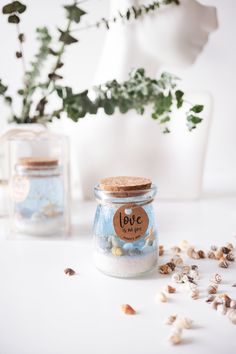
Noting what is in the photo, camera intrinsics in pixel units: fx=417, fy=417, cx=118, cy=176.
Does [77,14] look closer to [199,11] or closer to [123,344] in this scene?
[199,11]

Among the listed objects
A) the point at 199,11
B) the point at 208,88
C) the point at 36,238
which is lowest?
the point at 36,238

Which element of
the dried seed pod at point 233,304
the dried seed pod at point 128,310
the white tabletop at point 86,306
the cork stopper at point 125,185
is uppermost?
A: the cork stopper at point 125,185

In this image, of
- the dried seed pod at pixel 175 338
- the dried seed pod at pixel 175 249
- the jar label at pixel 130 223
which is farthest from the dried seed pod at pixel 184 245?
the dried seed pod at pixel 175 338

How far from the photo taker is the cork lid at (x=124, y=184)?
1.53ft

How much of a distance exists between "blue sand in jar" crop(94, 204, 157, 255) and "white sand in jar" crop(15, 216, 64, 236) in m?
0.16

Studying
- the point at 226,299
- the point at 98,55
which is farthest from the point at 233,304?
the point at 98,55

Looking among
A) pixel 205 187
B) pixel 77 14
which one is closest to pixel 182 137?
pixel 205 187

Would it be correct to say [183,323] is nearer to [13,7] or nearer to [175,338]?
[175,338]

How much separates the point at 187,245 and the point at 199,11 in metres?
0.42

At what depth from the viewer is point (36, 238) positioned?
624 millimetres

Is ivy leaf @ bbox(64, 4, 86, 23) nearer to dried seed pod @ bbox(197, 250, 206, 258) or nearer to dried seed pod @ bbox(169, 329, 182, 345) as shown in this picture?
dried seed pod @ bbox(197, 250, 206, 258)

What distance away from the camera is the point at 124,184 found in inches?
18.9

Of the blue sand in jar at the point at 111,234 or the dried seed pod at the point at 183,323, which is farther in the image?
the blue sand in jar at the point at 111,234

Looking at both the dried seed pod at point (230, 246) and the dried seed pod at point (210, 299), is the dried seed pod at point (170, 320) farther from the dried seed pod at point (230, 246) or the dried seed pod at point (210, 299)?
the dried seed pod at point (230, 246)
